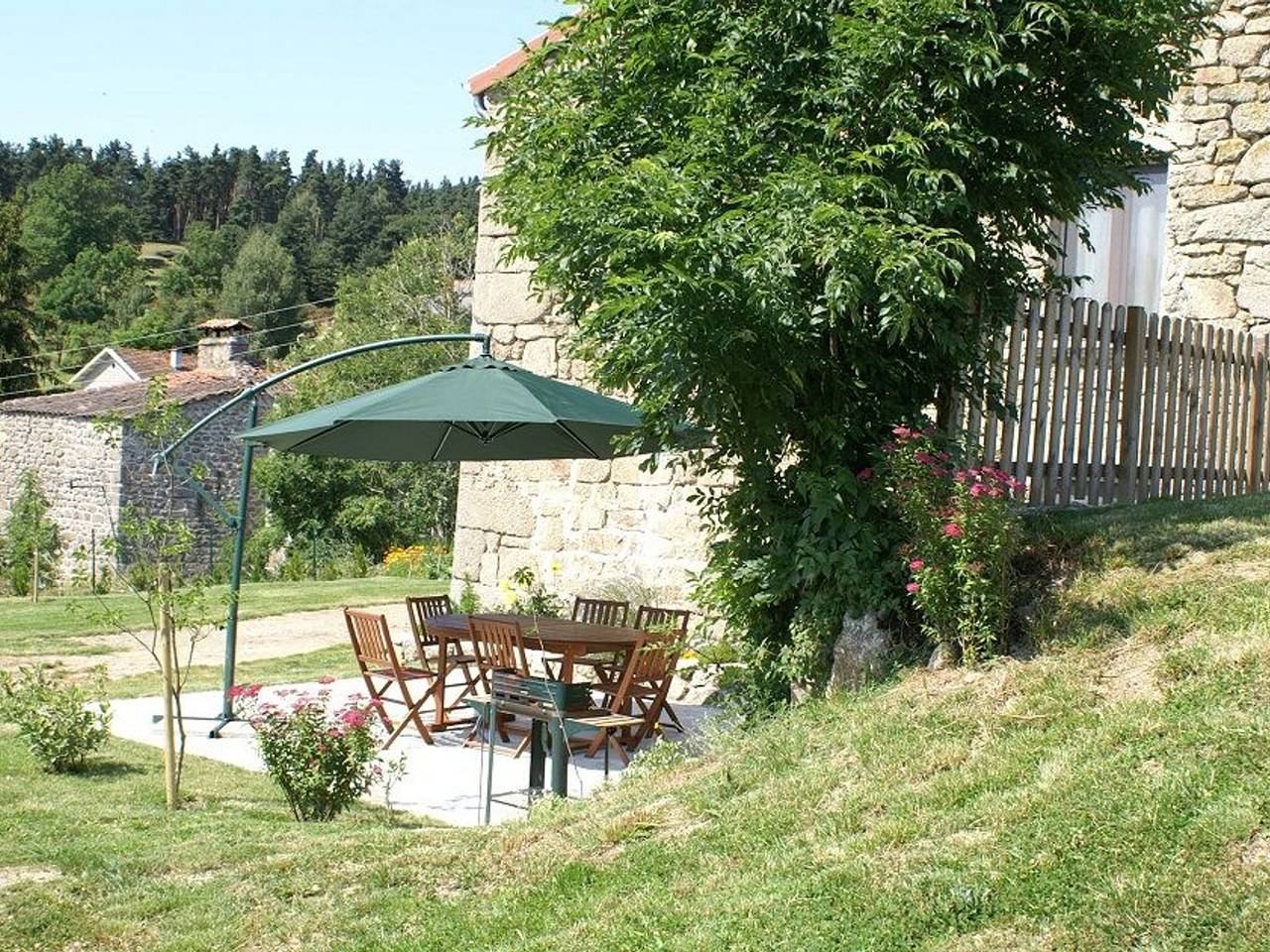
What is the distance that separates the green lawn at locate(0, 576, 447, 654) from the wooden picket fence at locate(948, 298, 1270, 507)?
8981mm

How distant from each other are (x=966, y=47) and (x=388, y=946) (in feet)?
14.0

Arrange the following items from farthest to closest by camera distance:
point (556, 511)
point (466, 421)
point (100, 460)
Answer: point (100, 460) < point (556, 511) < point (466, 421)

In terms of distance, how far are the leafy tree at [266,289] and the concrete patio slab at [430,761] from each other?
60447mm

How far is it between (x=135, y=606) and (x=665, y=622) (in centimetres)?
1179

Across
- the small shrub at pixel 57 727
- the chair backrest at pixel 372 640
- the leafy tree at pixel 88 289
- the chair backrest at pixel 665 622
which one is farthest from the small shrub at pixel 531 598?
the leafy tree at pixel 88 289

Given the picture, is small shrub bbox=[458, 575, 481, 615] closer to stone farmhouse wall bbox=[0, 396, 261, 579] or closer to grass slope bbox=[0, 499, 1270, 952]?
grass slope bbox=[0, 499, 1270, 952]

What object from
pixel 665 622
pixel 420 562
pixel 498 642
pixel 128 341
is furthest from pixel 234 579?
pixel 128 341

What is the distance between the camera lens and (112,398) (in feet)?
100

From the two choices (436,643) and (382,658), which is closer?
(382,658)

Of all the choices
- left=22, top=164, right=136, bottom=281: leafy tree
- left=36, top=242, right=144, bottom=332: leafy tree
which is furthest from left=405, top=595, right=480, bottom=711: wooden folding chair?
left=22, top=164, right=136, bottom=281: leafy tree

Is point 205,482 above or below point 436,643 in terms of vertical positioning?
above

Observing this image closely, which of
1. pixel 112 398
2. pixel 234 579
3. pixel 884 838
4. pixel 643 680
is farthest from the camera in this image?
pixel 112 398

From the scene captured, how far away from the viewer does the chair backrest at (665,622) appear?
783 centimetres

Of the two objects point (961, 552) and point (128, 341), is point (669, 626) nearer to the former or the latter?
point (961, 552)
